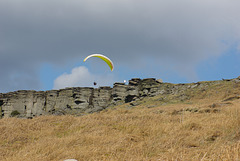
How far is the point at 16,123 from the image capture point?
1133 cm

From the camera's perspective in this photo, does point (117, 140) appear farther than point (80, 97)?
No

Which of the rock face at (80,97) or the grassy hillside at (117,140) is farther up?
the rock face at (80,97)

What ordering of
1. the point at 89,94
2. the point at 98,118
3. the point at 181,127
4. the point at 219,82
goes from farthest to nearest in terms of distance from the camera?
the point at 89,94 → the point at 219,82 → the point at 98,118 → the point at 181,127

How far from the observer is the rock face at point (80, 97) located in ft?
210

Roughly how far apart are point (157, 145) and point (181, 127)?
266 cm

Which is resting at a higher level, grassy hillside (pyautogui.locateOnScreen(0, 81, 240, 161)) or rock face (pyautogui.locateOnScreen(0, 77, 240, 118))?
rock face (pyautogui.locateOnScreen(0, 77, 240, 118))

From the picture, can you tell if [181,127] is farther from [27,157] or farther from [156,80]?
[156,80]

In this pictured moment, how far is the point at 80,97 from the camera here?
73.5 meters

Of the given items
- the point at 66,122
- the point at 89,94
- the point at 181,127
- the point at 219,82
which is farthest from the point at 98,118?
the point at 89,94

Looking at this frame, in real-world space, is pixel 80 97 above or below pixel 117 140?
above

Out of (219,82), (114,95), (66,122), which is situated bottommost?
(66,122)

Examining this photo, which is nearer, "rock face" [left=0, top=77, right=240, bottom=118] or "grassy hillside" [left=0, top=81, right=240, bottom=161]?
"grassy hillside" [left=0, top=81, right=240, bottom=161]

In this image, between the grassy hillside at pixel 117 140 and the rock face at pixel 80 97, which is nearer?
the grassy hillside at pixel 117 140

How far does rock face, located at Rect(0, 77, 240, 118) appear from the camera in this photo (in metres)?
64.1
